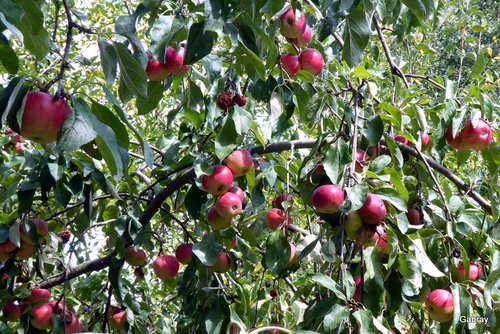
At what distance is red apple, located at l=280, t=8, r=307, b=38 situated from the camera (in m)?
1.78

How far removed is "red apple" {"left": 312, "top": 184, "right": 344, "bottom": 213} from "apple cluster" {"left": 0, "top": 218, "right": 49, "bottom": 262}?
4.09 ft

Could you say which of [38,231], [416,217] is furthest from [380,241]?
[38,231]

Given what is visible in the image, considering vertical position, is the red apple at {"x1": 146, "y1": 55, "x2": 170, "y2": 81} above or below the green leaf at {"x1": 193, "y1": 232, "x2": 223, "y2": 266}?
above

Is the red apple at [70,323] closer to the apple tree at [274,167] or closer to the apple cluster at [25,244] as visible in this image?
the apple tree at [274,167]

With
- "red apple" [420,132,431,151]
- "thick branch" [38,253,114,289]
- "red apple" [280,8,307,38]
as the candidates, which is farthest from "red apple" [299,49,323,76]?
"thick branch" [38,253,114,289]

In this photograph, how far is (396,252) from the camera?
58.2 inches

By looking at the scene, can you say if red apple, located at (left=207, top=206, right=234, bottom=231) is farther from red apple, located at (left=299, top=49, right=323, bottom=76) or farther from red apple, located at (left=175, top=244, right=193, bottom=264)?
red apple, located at (left=299, top=49, right=323, bottom=76)

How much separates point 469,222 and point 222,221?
2.65 ft

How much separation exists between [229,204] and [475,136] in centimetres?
84

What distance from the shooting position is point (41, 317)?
242cm

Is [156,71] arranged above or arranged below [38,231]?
above

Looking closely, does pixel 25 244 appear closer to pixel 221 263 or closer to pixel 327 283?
pixel 221 263

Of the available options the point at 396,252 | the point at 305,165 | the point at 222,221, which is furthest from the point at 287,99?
the point at 396,252

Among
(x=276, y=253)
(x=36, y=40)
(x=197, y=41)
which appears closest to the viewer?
(x=36, y=40)
